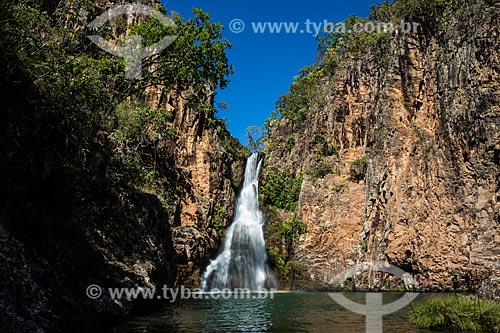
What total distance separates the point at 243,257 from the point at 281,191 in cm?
873

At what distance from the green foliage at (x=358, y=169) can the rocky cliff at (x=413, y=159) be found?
0.28 feet

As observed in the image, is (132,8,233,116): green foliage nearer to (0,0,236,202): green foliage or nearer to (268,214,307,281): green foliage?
(0,0,236,202): green foliage

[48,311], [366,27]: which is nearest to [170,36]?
[48,311]

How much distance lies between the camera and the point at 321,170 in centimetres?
3581

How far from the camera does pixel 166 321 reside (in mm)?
13164

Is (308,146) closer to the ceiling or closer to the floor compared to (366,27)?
closer to the floor

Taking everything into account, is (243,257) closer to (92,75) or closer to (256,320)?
(256,320)

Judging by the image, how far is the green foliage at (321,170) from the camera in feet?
117

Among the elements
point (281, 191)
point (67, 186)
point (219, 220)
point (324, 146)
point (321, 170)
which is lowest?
point (67, 186)

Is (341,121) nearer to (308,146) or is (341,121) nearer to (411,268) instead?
(308,146)

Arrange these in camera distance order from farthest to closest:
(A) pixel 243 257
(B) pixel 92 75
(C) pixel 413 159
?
1. (A) pixel 243 257
2. (C) pixel 413 159
3. (B) pixel 92 75

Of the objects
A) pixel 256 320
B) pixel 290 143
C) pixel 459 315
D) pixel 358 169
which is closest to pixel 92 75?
pixel 256 320

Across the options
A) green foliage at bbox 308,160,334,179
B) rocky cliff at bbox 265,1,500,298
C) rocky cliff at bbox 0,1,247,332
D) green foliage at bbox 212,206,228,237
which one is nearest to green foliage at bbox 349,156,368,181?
rocky cliff at bbox 265,1,500,298

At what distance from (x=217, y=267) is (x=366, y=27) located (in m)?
26.4
